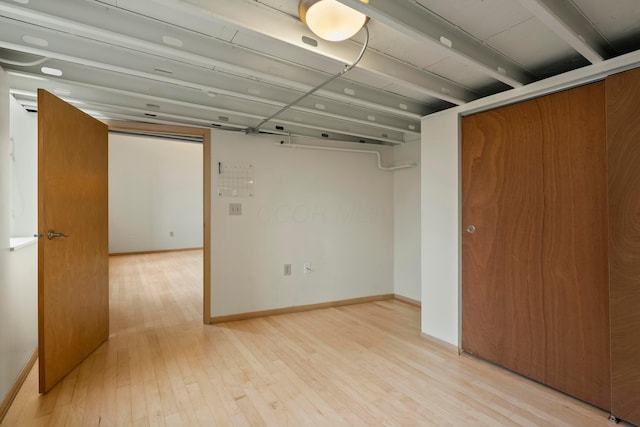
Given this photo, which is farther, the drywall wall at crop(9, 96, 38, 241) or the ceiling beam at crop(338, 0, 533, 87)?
the drywall wall at crop(9, 96, 38, 241)

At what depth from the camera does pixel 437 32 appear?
62.3 inches

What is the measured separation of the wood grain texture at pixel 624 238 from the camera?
1720mm

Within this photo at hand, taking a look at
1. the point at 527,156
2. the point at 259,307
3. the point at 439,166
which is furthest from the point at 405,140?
the point at 259,307

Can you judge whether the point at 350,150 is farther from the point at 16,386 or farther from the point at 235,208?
the point at 16,386

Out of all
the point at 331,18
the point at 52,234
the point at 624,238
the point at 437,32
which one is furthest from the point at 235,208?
the point at 624,238

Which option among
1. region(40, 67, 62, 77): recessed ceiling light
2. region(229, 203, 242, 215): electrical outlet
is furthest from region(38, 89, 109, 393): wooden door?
region(229, 203, 242, 215): electrical outlet

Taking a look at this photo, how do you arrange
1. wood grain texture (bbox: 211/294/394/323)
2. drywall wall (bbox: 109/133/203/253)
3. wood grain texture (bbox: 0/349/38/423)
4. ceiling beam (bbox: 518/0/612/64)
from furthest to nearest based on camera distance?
drywall wall (bbox: 109/133/203/253) → wood grain texture (bbox: 211/294/394/323) → wood grain texture (bbox: 0/349/38/423) → ceiling beam (bbox: 518/0/612/64)

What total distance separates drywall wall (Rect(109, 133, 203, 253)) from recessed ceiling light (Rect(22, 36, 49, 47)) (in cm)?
630

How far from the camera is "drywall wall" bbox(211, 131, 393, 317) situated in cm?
346

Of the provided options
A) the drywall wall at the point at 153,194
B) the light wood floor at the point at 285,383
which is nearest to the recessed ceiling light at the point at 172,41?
the light wood floor at the point at 285,383

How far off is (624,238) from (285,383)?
2.33m

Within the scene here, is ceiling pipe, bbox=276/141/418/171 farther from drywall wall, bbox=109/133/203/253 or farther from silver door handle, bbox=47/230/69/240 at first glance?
drywall wall, bbox=109/133/203/253

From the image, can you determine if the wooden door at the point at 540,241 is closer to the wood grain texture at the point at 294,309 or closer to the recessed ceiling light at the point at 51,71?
the wood grain texture at the point at 294,309

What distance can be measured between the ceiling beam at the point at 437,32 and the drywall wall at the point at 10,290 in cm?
229
